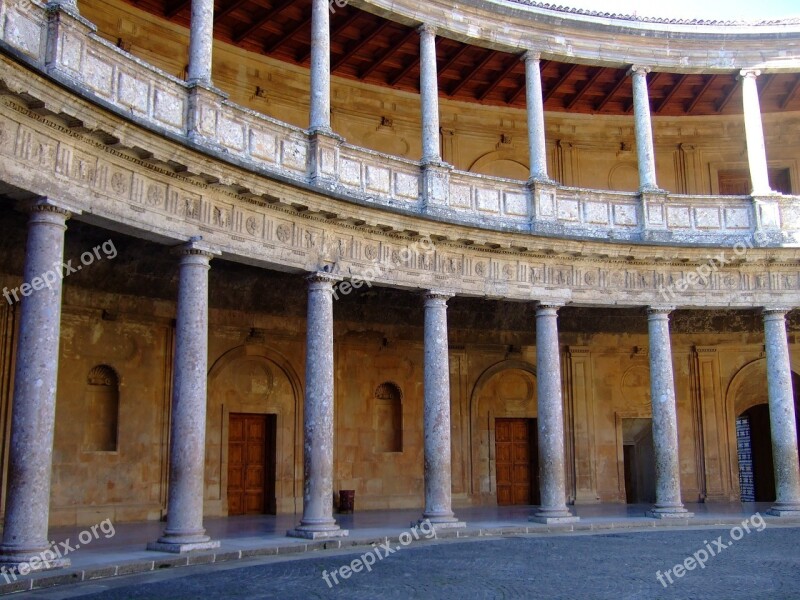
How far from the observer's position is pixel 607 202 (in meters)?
18.0

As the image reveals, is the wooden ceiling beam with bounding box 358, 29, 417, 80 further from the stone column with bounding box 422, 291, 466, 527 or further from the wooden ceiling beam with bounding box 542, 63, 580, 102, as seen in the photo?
the stone column with bounding box 422, 291, 466, 527

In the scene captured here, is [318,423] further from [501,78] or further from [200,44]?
[501,78]

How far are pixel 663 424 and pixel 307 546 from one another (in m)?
8.09

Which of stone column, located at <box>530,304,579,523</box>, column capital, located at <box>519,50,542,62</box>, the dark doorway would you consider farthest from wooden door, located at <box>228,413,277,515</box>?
column capital, located at <box>519,50,542,62</box>

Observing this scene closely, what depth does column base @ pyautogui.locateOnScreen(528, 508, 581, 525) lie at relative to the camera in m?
16.1

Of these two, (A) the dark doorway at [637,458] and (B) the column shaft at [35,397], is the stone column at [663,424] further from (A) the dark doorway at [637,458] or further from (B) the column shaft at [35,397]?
(B) the column shaft at [35,397]

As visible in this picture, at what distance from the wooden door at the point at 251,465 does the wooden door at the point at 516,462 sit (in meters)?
5.92

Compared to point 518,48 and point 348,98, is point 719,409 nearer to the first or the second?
point 518,48

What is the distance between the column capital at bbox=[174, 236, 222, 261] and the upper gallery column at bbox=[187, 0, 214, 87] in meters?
2.41

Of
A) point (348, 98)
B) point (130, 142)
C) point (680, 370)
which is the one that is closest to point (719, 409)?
point (680, 370)

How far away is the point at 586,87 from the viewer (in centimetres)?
2092

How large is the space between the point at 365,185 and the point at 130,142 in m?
5.02

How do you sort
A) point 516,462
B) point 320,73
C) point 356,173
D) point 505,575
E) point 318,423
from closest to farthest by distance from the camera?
1. point 505,575
2. point 318,423
3. point 320,73
4. point 356,173
5. point 516,462

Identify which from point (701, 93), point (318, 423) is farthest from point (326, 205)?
point (701, 93)
